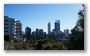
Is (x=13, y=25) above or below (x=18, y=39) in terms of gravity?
above

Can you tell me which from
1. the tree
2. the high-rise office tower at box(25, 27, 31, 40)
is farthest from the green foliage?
the tree

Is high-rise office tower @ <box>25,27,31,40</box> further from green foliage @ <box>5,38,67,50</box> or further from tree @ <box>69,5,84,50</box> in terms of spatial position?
tree @ <box>69,5,84,50</box>

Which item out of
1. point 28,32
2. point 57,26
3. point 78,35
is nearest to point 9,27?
point 28,32

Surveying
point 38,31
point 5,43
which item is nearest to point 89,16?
point 38,31

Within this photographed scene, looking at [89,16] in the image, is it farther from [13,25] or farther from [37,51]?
[13,25]

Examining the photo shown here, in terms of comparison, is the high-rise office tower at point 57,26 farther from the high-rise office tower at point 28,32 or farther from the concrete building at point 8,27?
the concrete building at point 8,27

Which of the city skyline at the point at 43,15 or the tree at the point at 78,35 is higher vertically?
the city skyline at the point at 43,15

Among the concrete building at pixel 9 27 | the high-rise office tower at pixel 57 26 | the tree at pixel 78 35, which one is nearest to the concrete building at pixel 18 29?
the concrete building at pixel 9 27

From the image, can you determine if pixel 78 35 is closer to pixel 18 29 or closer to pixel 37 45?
pixel 37 45
